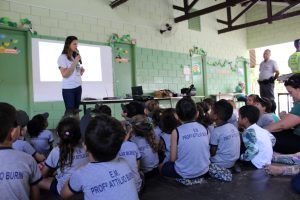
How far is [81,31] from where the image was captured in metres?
5.42

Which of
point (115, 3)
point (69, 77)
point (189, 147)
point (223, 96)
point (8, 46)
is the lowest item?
point (189, 147)

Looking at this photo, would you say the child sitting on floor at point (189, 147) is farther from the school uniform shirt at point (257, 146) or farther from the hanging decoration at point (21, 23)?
the hanging decoration at point (21, 23)

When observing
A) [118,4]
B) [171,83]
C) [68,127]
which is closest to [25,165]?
[68,127]

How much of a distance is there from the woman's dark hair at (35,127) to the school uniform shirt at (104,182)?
1.73 metres

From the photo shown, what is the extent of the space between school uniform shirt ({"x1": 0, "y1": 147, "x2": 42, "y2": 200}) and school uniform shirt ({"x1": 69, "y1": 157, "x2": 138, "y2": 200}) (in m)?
0.24

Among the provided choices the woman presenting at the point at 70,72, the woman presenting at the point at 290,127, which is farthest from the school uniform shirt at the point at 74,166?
the woman presenting at the point at 290,127

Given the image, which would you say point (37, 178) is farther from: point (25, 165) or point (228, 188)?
point (228, 188)

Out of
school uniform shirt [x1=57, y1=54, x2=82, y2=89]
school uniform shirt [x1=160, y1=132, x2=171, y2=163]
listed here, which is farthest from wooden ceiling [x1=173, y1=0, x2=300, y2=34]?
school uniform shirt [x1=160, y1=132, x2=171, y2=163]

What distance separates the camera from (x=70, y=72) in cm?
340

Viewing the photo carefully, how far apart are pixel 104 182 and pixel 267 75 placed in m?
5.61

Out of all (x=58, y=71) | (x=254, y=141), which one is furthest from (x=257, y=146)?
(x=58, y=71)

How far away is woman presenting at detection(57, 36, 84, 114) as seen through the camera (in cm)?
342

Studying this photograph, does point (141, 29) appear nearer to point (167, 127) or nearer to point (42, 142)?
point (42, 142)

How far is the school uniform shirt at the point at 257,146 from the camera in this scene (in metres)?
2.51
